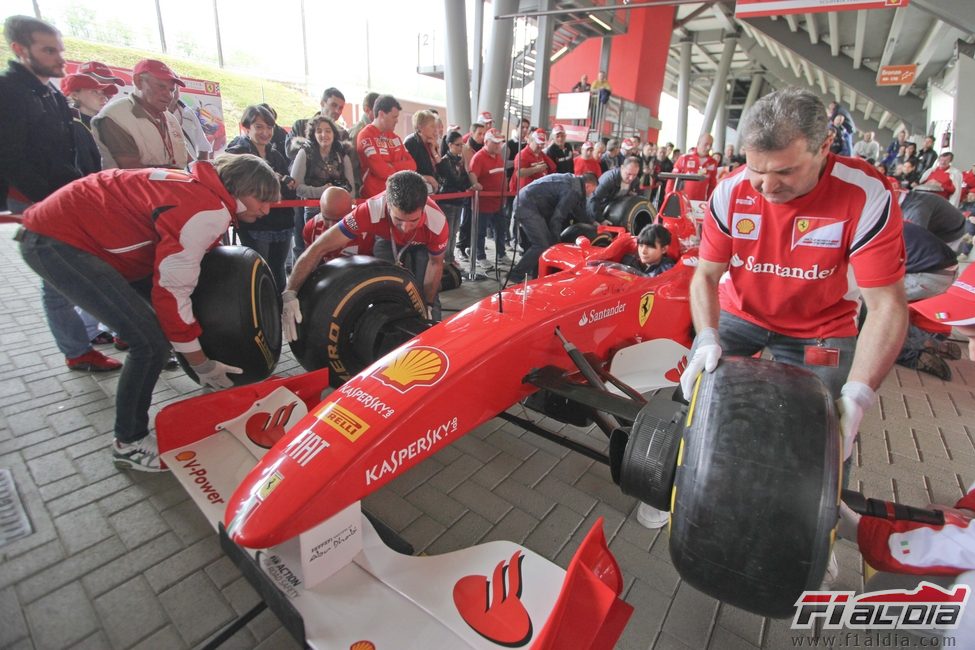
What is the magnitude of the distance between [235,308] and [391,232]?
1.29m

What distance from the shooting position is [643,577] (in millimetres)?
2008

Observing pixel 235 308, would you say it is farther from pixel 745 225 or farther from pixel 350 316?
pixel 745 225

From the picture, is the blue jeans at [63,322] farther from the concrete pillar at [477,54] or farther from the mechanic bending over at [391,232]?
the concrete pillar at [477,54]

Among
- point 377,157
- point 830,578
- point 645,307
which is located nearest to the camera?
point 830,578

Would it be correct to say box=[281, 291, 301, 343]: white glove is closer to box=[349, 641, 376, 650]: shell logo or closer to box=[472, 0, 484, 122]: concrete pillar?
box=[349, 641, 376, 650]: shell logo

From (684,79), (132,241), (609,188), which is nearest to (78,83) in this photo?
(132,241)

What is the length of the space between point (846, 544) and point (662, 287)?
1.61 meters

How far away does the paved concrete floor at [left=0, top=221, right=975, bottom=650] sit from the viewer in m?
1.74

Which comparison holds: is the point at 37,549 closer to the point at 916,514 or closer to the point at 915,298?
the point at 916,514

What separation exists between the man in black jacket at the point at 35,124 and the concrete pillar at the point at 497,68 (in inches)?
345

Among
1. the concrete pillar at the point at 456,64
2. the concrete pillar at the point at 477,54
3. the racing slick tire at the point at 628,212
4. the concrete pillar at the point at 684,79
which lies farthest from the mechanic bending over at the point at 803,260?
the concrete pillar at the point at 684,79

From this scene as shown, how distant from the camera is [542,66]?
11.9 metres

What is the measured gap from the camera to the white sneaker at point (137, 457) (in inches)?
95.1

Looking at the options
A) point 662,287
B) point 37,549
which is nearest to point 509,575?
point 37,549
